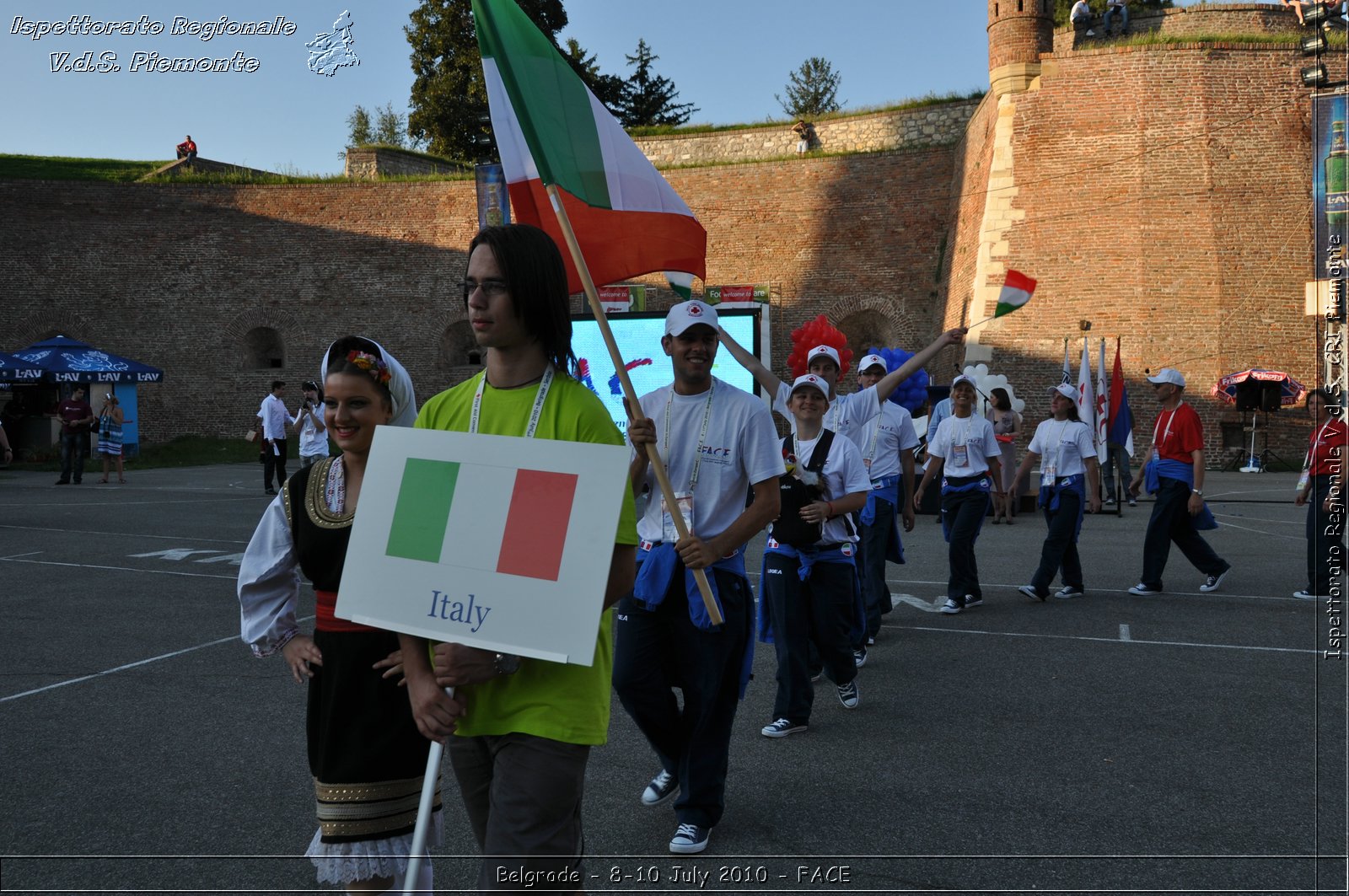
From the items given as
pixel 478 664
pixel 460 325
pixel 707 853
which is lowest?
pixel 707 853

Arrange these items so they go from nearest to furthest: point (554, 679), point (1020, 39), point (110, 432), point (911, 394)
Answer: point (554, 679) → point (911, 394) → point (110, 432) → point (1020, 39)

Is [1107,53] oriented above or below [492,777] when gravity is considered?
above

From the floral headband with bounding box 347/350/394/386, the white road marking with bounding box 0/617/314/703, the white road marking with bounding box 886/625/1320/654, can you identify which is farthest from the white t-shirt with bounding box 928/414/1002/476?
the floral headband with bounding box 347/350/394/386

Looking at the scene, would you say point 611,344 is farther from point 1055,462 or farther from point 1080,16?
point 1080,16

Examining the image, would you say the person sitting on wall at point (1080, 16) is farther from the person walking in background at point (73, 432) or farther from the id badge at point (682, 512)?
the id badge at point (682, 512)

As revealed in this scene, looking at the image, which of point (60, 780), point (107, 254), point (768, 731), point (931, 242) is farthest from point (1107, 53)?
point (107, 254)

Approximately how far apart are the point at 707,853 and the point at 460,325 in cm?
3466

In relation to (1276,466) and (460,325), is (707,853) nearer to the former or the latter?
(1276,466)

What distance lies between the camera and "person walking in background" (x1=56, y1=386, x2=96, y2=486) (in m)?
21.4

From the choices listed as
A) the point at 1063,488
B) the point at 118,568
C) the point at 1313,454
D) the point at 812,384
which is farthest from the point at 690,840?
the point at 118,568

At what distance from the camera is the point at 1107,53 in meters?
27.0

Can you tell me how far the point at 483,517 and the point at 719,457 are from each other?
2047mm

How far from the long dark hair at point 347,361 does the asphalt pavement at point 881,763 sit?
1835mm

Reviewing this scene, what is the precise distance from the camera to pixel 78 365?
2538 centimetres
